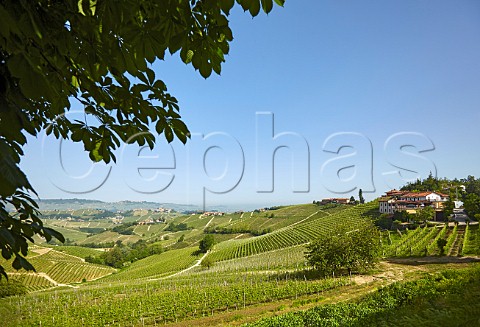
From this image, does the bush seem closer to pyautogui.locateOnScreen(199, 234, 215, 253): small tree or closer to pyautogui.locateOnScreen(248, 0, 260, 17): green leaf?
pyautogui.locateOnScreen(199, 234, 215, 253): small tree

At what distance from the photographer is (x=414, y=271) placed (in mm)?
25734

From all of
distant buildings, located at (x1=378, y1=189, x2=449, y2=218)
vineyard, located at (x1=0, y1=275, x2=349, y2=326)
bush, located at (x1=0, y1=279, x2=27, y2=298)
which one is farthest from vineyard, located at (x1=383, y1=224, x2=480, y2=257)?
bush, located at (x1=0, y1=279, x2=27, y2=298)

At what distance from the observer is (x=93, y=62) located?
1483 mm

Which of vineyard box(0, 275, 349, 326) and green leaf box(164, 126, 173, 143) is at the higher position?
green leaf box(164, 126, 173, 143)

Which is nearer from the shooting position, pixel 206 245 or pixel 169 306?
pixel 169 306

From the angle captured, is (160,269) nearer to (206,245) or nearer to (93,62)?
(206,245)

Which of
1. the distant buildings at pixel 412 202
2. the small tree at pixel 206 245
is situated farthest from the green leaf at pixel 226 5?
the small tree at pixel 206 245

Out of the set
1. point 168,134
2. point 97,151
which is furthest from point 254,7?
point 97,151

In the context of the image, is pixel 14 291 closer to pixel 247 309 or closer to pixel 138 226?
pixel 247 309

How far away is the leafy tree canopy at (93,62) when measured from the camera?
0.94m

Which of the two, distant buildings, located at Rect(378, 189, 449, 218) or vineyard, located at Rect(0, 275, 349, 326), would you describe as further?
distant buildings, located at Rect(378, 189, 449, 218)

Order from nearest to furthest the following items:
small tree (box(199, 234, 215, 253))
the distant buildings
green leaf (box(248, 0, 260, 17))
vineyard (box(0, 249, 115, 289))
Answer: green leaf (box(248, 0, 260, 17))
vineyard (box(0, 249, 115, 289))
the distant buildings
small tree (box(199, 234, 215, 253))

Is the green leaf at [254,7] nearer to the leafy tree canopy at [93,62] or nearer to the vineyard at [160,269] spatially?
the leafy tree canopy at [93,62]

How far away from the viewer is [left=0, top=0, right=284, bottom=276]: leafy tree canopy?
3.09ft
